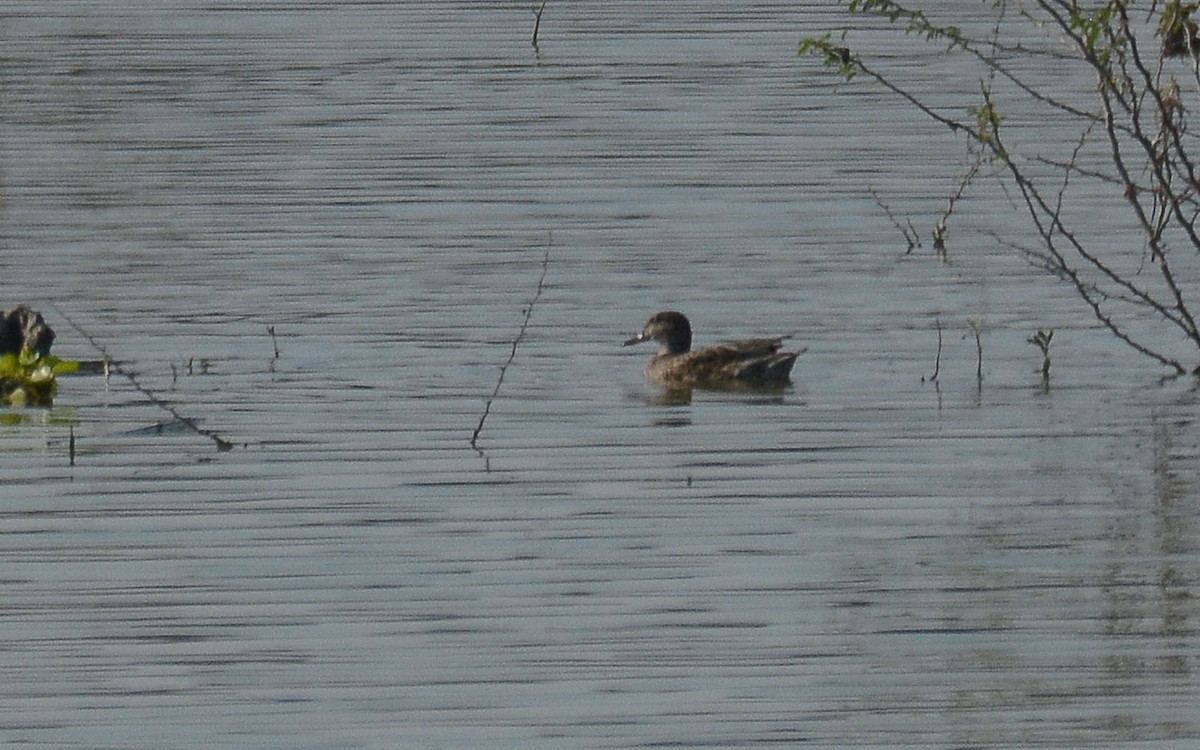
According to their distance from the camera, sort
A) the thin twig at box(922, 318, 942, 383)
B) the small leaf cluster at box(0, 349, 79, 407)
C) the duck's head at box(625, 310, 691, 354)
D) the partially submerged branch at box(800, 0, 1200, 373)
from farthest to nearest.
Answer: the duck's head at box(625, 310, 691, 354) < the thin twig at box(922, 318, 942, 383) < the small leaf cluster at box(0, 349, 79, 407) < the partially submerged branch at box(800, 0, 1200, 373)

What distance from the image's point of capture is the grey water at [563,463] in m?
9.18

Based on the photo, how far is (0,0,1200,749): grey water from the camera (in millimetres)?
9180

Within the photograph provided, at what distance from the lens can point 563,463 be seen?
42.9ft

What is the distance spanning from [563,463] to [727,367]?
9.06 ft

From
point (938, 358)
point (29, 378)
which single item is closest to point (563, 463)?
point (938, 358)

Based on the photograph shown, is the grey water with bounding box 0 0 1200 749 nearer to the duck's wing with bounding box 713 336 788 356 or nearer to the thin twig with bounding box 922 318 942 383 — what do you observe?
the thin twig with bounding box 922 318 942 383

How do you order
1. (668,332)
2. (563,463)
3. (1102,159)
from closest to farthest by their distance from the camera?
(563,463), (668,332), (1102,159)

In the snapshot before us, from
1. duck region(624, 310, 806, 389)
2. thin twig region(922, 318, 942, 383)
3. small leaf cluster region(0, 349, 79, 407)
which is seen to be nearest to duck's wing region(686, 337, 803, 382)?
duck region(624, 310, 806, 389)

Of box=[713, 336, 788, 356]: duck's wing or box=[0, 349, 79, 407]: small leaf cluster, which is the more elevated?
box=[0, 349, 79, 407]: small leaf cluster

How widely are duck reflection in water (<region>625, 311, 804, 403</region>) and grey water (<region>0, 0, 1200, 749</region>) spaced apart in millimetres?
146

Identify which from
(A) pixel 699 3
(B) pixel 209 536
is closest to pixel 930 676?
(B) pixel 209 536

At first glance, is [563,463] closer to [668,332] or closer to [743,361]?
[743,361]

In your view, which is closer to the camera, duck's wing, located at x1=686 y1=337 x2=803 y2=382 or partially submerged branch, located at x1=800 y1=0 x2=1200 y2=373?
partially submerged branch, located at x1=800 y1=0 x2=1200 y2=373

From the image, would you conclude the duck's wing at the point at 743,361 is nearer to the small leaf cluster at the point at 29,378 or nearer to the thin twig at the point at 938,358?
the thin twig at the point at 938,358
